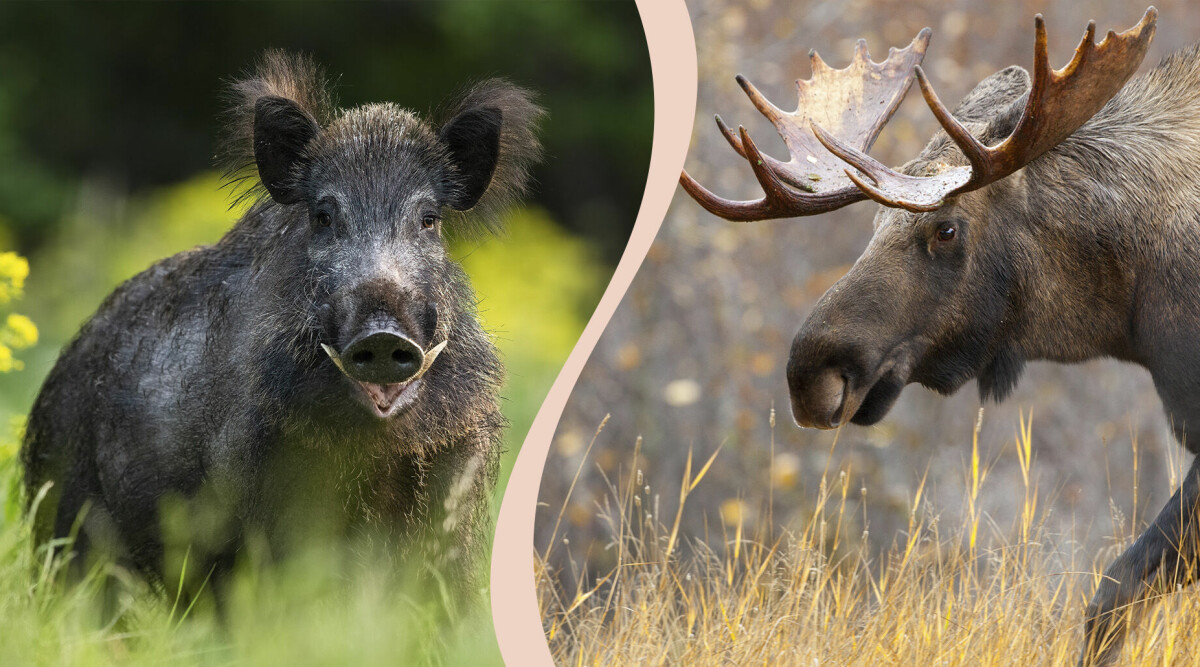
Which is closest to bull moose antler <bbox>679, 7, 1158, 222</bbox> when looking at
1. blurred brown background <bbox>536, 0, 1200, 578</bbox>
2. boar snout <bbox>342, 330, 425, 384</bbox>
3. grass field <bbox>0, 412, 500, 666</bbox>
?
boar snout <bbox>342, 330, 425, 384</bbox>

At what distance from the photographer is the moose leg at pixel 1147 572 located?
268cm

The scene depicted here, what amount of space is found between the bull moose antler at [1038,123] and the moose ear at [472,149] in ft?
2.52

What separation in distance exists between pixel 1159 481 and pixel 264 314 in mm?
4667

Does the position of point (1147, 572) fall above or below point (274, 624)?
below

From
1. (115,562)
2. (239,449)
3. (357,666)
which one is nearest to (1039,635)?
(357,666)

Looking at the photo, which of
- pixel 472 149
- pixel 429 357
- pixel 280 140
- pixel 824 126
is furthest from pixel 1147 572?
pixel 280 140

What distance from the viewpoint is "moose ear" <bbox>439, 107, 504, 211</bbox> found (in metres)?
2.89

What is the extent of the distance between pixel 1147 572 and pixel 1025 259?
71 centimetres

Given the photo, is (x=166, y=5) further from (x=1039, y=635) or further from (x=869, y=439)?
(x=1039, y=635)

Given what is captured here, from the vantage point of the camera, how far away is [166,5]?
7.20m

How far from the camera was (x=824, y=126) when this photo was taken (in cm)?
310

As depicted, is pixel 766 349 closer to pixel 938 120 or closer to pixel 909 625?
pixel 909 625

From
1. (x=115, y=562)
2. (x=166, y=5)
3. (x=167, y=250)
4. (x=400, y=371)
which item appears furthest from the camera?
(x=166, y=5)

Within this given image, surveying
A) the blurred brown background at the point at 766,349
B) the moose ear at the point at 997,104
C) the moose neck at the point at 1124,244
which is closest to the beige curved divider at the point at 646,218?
the moose ear at the point at 997,104
